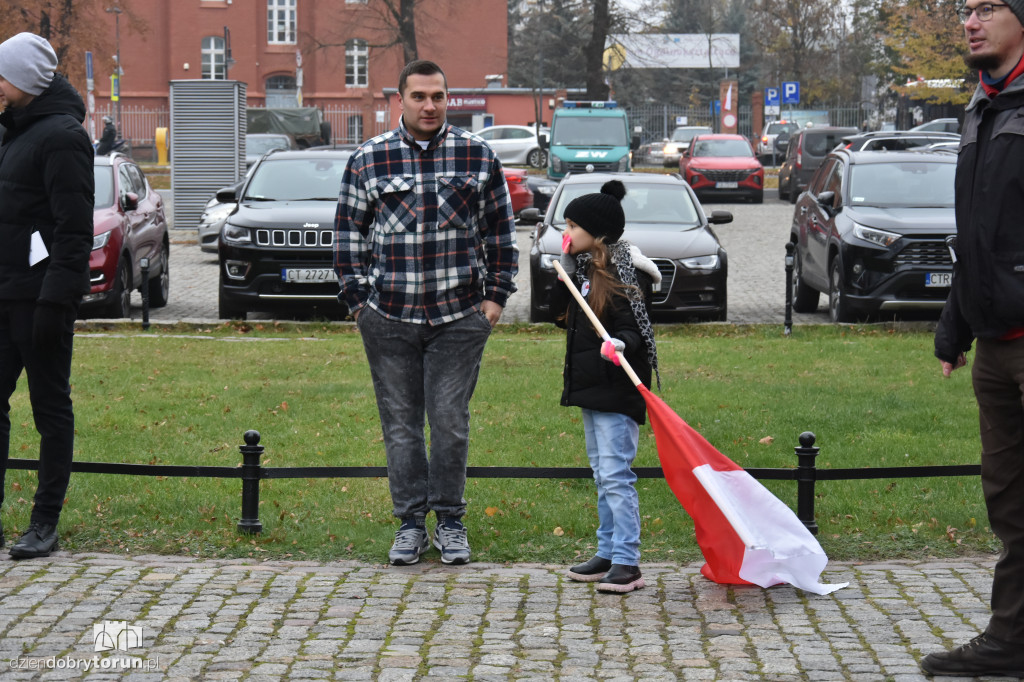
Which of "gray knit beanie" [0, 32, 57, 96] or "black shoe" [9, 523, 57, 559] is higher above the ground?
"gray knit beanie" [0, 32, 57, 96]

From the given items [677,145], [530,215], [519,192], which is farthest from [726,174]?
[530,215]

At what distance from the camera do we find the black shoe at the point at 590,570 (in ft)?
18.6

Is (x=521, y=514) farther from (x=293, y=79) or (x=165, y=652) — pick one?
(x=293, y=79)

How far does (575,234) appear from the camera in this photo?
18.6ft

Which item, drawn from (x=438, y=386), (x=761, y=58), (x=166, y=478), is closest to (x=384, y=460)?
(x=166, y=478)

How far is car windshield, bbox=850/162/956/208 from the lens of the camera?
1398 cm

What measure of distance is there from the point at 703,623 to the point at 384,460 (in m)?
2.97

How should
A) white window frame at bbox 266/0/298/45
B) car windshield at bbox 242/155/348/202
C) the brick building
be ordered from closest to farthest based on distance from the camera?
1. car windshield at bbox 242/155/348/202
2. the brick building
3. white window frame at bbox 266/0/298/45

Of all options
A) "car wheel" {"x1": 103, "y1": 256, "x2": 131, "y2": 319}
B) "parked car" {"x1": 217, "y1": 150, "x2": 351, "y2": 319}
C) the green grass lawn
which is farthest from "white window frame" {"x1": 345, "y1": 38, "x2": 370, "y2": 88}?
the green grass lawn

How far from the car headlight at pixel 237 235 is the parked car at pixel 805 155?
23329mm

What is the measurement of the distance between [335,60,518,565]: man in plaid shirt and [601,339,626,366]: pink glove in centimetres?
64

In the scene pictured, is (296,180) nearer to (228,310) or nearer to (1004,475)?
(228,310)

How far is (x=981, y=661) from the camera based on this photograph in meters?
4.57

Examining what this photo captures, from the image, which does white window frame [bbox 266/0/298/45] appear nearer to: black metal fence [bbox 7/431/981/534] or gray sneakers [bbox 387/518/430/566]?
black metal fence [bbox 7/431/981/534]
